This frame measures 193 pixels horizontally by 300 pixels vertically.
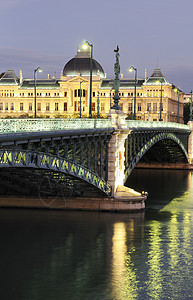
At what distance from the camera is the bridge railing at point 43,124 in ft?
97.2

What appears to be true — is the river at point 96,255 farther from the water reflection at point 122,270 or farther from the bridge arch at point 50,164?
the bridge arch at point 50,164

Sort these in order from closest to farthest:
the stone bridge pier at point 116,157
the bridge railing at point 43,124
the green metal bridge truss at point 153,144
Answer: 1. the bridge railing at point 43,124
2. the stone bridge pier at point 116,157
3. the green metal bridge truss at point 153,144

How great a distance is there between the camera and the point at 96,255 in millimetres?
35969

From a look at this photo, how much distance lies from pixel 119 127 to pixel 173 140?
139 ft

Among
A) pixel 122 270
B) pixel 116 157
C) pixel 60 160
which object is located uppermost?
pixel 116 157

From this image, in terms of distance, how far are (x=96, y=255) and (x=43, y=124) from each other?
836 centimetres

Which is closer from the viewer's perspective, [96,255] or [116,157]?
[96,255]

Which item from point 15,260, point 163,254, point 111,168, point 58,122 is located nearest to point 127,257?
point 163,254

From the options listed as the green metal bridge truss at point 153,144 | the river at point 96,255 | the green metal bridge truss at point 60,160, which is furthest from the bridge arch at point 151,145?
the green metal bridge truss at point 60,160

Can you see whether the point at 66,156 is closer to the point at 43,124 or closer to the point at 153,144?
the point at 43,124

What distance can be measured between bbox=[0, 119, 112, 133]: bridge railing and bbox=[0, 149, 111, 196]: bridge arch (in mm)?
1141

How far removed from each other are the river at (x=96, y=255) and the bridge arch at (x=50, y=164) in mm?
2734

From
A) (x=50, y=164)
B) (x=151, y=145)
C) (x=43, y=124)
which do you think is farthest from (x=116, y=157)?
(x=151, y=145)

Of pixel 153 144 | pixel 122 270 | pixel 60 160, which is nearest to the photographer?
pixel 122 270
